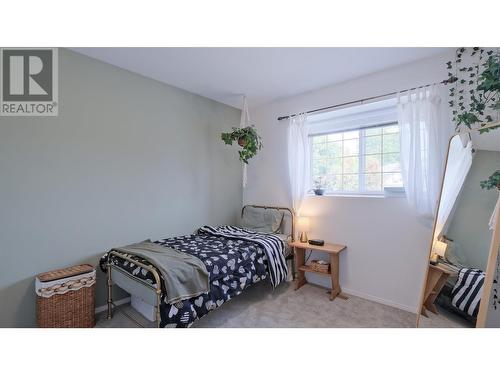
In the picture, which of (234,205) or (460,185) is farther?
(234,205)

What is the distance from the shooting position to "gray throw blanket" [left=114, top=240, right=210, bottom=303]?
5.13ft

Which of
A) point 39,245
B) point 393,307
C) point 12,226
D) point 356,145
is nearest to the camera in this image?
point 12,226

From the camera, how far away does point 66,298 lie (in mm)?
1770

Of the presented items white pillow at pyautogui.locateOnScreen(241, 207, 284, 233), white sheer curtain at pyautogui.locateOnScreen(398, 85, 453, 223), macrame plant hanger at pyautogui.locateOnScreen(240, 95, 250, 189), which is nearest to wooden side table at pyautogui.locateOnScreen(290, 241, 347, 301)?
Result: white pillow at pyautogui.locateOnScreen(241, 207, 284, 233)

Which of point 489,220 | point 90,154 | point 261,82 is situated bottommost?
point 489,220

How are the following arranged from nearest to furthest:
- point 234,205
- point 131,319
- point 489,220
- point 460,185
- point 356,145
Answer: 1. point 489,220
2. point 460,185
3. point 131,319
4. point 356,145
5. point 234,205

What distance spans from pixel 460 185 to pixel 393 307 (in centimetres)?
143

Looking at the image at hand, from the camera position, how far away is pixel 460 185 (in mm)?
1616

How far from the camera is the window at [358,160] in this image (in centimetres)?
250

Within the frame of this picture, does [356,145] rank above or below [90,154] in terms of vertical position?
above

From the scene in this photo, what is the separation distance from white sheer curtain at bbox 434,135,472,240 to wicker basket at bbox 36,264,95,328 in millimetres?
2952

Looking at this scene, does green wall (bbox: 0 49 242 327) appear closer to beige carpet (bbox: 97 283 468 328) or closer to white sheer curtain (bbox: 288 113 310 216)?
beige carpet (bbox: 97 283 468 328)
